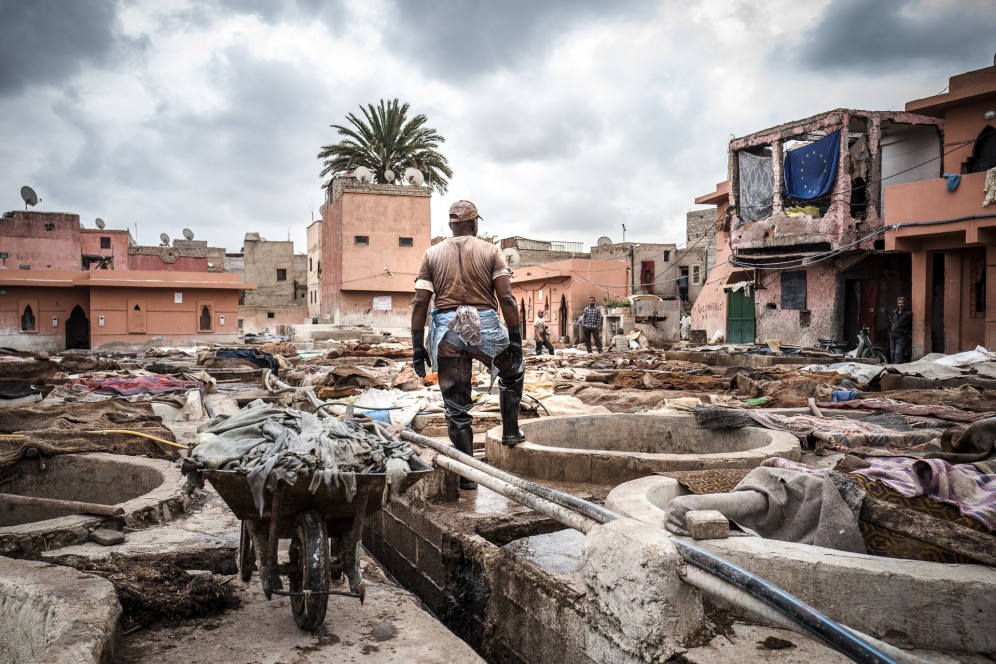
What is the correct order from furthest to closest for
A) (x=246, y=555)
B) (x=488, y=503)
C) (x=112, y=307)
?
1. (x=112, y=307)
2. (x=488, y=503)
3. (x=246, y=555)

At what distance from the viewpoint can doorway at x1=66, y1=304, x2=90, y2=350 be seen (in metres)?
30.3

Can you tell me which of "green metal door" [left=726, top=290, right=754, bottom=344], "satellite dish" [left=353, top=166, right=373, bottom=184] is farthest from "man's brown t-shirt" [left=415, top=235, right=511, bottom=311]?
"satellite dish" [left=353, top=166, right=373, bottom=184]

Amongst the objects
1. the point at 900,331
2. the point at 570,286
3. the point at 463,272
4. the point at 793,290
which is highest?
the point at 570,286

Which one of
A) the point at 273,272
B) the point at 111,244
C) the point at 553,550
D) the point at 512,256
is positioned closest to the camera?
the point at 553,550

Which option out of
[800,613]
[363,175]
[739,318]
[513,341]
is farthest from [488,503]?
[363,175]

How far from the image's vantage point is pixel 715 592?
6.79 ft

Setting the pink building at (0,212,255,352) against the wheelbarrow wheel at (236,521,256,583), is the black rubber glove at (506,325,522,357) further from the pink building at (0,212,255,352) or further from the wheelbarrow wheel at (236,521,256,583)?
the pink building at (0,212,255,352)

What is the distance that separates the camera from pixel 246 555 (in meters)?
3.26

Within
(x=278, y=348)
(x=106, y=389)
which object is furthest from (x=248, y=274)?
(x=106, y=389)

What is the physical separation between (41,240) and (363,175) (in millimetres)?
20894

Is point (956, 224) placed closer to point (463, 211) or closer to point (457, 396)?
point (463, 211)

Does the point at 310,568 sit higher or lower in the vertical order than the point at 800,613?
lower

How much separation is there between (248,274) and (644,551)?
53.8m

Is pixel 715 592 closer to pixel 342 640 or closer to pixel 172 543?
pixel 342 640
